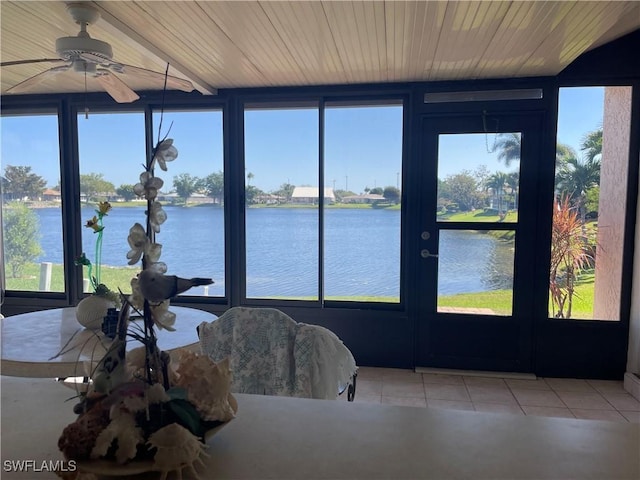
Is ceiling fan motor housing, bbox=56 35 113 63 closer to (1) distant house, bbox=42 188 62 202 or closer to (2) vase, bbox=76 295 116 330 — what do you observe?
(2) vase, bbox=76 295 116 330

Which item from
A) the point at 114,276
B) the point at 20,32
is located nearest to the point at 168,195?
the point at 114,276

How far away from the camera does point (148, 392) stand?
70 cm

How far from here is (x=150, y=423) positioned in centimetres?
70

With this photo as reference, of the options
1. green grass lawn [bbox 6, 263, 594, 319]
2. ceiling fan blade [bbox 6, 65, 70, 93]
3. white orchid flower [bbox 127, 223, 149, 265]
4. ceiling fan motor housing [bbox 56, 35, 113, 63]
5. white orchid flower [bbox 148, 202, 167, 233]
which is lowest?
green grass lawn [bbox 6, 263, 594, 319]

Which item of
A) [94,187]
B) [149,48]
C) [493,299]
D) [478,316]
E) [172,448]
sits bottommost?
[478,316]

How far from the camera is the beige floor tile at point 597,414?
2959mm

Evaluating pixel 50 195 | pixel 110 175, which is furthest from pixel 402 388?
pixel 50 195

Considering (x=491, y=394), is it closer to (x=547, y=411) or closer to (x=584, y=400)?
(x=547, y=411)

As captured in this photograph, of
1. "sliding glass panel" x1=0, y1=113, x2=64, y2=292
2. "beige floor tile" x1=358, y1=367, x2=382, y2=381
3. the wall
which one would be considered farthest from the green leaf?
"sliding glass panel" x1=0, y1=113, x2=64, y2=292

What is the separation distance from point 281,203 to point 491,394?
7.82 ft

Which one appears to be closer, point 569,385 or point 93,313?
point 93,313

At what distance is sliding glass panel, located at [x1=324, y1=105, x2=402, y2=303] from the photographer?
12.7ft

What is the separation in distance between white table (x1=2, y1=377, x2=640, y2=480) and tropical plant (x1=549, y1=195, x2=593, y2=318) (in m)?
3.00

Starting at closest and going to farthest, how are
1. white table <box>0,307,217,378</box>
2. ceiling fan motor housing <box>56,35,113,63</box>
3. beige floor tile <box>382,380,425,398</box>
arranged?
white table <box>0,307,217,378</box>
ceiling fan motor housing <box>56,35,113,63</box>
beige floor tile <box>382,380,425,398</box>
